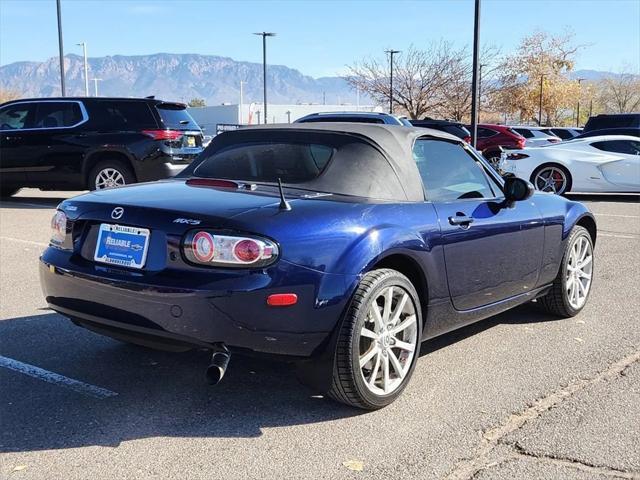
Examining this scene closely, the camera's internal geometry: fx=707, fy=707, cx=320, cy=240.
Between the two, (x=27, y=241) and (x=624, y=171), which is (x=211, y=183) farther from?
(x=624, y=171)

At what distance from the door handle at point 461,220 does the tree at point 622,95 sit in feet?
274

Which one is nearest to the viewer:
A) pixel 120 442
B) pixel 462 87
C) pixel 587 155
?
pixel 120 442

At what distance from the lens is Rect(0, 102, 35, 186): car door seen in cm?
1215

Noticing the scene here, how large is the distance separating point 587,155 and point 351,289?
40.1 ft

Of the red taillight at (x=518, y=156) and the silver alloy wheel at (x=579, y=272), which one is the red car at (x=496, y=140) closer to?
the red taillight at (x=518, y=156)

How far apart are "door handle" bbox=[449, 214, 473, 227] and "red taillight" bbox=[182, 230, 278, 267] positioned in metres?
1.33

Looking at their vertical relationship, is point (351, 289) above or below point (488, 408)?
above

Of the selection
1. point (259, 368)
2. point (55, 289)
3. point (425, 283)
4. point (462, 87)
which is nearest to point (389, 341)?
point (425, 283)

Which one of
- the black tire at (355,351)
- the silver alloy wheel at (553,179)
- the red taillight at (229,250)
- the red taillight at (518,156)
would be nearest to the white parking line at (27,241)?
the red taillight at (229,250)

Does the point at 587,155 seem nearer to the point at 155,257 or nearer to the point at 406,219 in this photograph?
the point at 406,219

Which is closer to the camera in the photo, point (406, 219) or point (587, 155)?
point (406, 219)

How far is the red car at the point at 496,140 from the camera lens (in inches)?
768

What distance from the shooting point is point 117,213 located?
3582mm

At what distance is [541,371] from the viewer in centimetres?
427
